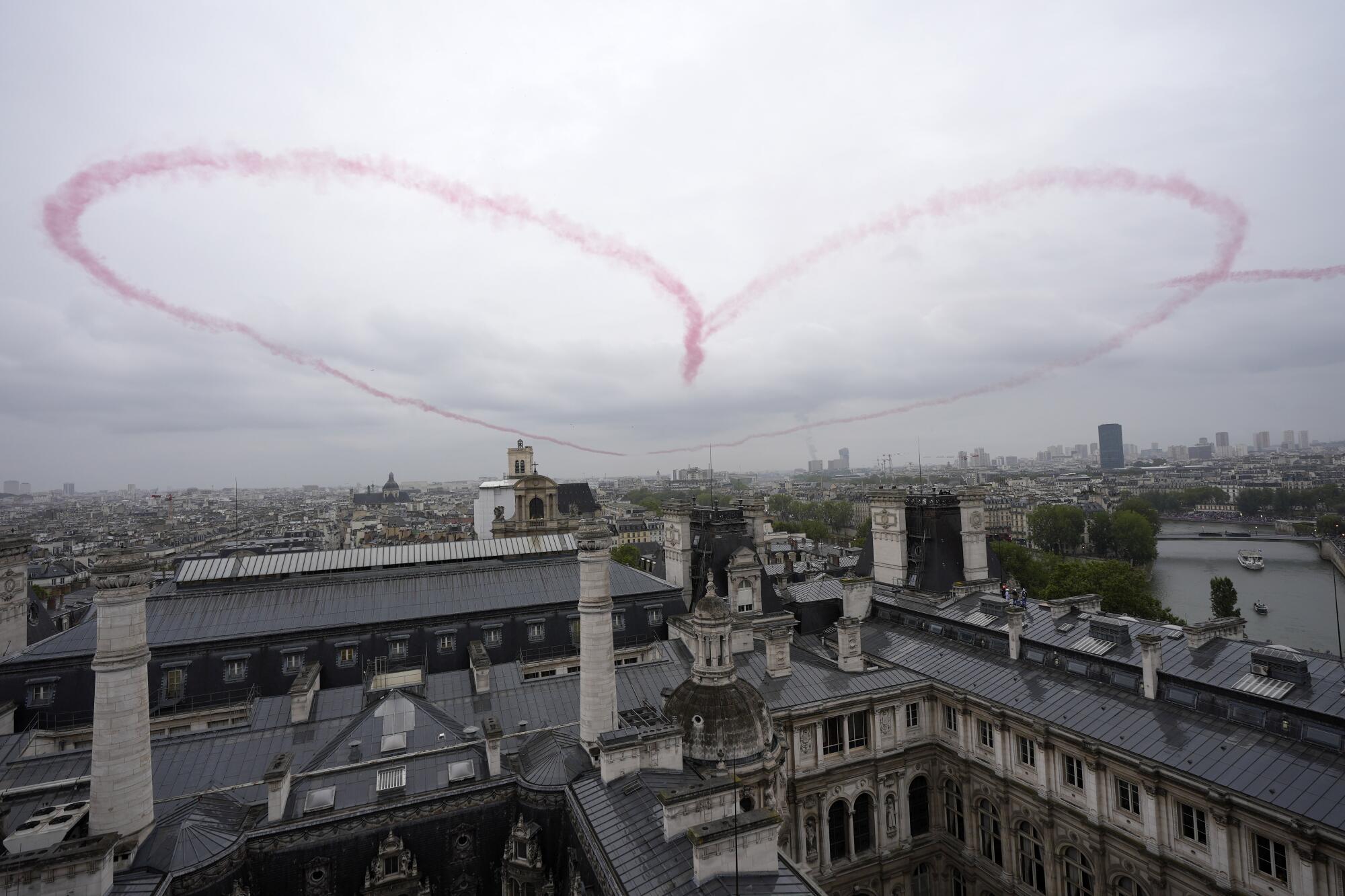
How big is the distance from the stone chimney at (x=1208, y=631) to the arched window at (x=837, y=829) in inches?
658

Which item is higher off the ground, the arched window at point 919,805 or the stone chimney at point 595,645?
the stone chimney at point 595,645

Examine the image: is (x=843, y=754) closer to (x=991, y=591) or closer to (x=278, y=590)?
(x=991, y=591)

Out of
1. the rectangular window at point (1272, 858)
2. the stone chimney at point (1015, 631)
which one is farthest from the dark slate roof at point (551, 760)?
the stone chimney at point (1015, 631)

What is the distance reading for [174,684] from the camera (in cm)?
3061

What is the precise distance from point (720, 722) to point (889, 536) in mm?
27951

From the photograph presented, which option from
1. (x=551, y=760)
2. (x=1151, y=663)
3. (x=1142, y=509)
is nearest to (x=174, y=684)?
(x=551, y=760)

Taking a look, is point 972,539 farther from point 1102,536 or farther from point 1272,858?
point 1102,536

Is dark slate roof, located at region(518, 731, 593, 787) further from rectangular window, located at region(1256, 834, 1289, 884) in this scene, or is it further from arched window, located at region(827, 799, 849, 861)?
rectangular window, located at region(1256, 834, 1289, 884)

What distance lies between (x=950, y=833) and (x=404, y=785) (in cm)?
2654

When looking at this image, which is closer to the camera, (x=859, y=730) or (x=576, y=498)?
(x=859, y=730)

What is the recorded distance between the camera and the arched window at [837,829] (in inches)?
1193

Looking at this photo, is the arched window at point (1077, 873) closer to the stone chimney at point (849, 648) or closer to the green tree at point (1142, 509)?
the stone chimney at point (849, 648)

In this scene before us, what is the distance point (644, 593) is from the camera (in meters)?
40.8

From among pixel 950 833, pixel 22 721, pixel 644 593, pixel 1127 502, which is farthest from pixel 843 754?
pixel 1127 502
